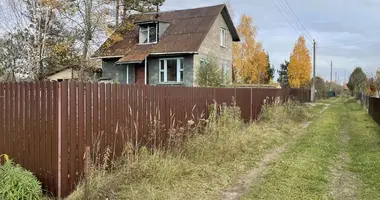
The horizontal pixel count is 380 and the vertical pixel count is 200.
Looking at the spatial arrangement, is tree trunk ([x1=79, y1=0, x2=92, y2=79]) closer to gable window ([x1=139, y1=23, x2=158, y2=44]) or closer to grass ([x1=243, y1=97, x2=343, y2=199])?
gable window ([x1=139, y1=23, x2=158, y2=44])

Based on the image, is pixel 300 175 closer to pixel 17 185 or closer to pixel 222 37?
pixel 17 185

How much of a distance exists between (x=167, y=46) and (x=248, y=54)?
74.8ft

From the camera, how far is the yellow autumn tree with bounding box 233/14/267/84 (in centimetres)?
4450

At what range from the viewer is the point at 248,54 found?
4500 cm

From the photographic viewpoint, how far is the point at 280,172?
6945 millimetres

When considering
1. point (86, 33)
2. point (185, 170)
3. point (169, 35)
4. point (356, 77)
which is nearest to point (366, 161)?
point (185, 170)

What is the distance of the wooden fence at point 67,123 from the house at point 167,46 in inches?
633

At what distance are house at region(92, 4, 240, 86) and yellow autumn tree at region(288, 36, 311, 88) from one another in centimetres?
2002

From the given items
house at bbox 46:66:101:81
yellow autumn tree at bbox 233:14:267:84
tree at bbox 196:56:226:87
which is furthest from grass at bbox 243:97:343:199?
yellow autumn tree at bbox 233:14:267:84

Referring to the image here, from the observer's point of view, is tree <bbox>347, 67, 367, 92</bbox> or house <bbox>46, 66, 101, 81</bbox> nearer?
house <bbox>46, 66, 101, 81</bbox>

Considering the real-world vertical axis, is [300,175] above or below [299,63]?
below

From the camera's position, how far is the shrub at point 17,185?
459cm

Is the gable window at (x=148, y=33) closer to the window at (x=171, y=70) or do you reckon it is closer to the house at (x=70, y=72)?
the window at (x=171, y=70)

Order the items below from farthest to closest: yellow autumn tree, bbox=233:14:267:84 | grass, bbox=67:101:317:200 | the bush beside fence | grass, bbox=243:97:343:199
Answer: yellow autumn tree, bbox=233:14:267:84
the bush beside fence
grass, bbox=243:97:343:199
grass, bbox=67:101:317:200
